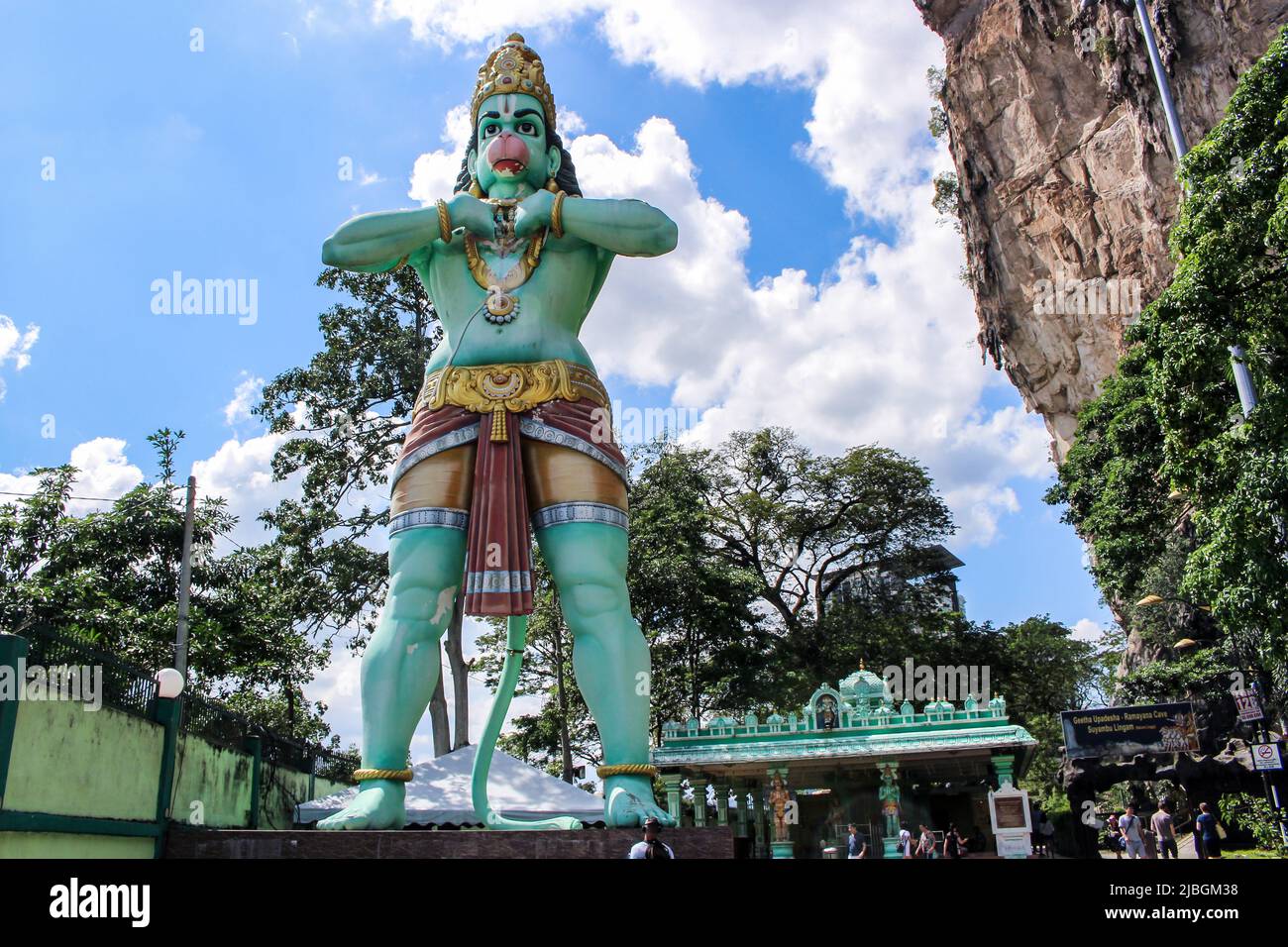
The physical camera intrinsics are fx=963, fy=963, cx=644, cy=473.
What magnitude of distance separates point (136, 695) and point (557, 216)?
5.06 meters

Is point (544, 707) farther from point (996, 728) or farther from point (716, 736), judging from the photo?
point (996, 728)

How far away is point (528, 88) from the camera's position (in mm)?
5879

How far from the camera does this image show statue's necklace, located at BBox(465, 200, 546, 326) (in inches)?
214

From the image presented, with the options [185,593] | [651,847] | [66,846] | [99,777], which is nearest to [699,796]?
[185,593]

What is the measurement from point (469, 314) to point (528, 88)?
1.51 meters

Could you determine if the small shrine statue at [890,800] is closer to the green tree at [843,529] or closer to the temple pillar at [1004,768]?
the temple pillar at [1004,768]

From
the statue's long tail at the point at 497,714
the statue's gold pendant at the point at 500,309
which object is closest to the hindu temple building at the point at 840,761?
the statue's long tail at the point at 497,714

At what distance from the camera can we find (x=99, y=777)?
6684mm

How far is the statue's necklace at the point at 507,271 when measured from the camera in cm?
543

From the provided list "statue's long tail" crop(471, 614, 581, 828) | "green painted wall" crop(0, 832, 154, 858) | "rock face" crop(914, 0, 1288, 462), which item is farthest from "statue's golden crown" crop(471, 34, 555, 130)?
"rock face" crop(914, 0, 1288, 462)

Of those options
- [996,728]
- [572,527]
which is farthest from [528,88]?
[996,728]

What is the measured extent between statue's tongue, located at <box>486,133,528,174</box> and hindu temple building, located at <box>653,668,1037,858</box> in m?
10.9

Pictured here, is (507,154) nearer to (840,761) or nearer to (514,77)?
(514,77)

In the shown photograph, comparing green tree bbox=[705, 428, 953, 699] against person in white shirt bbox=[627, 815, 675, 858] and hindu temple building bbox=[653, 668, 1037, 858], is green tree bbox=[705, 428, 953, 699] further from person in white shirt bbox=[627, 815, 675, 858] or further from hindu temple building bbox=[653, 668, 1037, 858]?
person in white shirt bbox=[627, 815, 675, 858]
